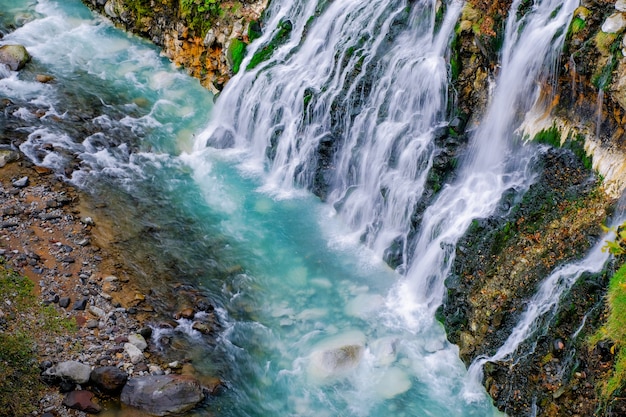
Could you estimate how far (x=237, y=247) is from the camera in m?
12.7

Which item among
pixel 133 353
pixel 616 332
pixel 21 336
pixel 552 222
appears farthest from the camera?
pixel 552 222

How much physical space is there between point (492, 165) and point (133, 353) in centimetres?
727

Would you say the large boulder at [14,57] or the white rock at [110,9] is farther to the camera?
the white rock at [110,9]

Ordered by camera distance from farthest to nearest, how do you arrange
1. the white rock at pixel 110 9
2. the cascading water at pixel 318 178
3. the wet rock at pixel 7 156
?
1. the white rock at pixel 110 9
2. the wet rock at pixel 7 156
3. the cascading water at pixel 318 178

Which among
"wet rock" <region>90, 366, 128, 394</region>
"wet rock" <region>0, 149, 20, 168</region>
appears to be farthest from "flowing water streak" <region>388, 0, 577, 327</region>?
"wet rock" <region>0, 149, 20, 168</region>

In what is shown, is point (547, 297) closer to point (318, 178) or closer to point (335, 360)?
point (335, 360)

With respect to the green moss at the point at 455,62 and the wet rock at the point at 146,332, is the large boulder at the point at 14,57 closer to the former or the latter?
the wet rock at the point at 146,332

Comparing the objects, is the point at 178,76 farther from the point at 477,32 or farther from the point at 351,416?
the point at 351,416

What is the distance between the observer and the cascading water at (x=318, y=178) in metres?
10.5

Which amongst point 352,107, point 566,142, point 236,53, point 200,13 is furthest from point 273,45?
point 566,142

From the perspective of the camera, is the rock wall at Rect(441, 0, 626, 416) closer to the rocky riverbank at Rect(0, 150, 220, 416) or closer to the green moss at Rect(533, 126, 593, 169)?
the green moss at Rect(533, 126, 593, 169)

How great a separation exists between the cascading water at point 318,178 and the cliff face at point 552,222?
1.19 ft

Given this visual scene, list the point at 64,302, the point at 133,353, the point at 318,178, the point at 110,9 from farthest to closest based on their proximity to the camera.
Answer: the point at 110,9 < the point at 318,178 < the point at 64,302 < the point at 133,353

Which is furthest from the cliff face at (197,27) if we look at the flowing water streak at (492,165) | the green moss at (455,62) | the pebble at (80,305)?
the pebble at (80,305)
